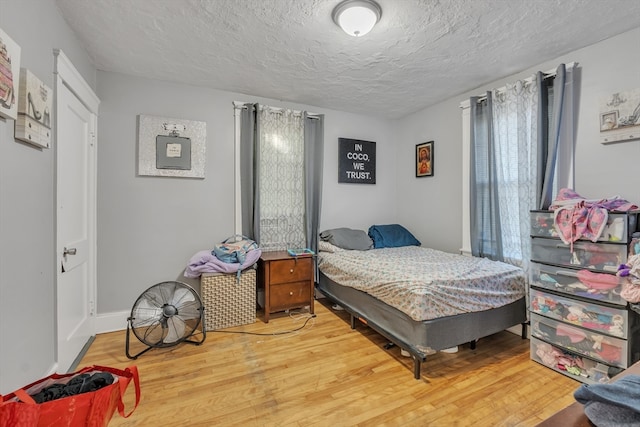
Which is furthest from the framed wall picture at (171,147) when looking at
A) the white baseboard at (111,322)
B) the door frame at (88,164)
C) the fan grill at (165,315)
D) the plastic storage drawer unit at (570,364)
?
the plastic storage drawer unit at (570,364)

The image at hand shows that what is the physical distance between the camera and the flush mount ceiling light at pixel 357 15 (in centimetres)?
170

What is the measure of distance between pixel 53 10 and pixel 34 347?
6.61 ft

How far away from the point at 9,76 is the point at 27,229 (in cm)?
75

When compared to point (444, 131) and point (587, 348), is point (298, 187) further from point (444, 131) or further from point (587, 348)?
point (587, 348)

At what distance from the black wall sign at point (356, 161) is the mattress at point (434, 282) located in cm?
130

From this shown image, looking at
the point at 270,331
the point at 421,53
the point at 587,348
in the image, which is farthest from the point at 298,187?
the point at 587,348

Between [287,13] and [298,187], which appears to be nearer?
[287,13]

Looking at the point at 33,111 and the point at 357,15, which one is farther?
the point at 357,15

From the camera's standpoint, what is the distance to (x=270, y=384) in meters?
1.86

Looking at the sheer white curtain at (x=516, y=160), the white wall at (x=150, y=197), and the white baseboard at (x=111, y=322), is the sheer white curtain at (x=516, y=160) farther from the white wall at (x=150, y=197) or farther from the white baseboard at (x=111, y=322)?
the white baseboard at (x=111, y=322)

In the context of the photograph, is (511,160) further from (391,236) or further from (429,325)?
(429,325)

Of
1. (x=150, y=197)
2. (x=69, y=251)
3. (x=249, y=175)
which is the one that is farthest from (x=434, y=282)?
(x=150, y=197)

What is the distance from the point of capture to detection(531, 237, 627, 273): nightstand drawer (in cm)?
174

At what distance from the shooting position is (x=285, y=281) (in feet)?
9.53
